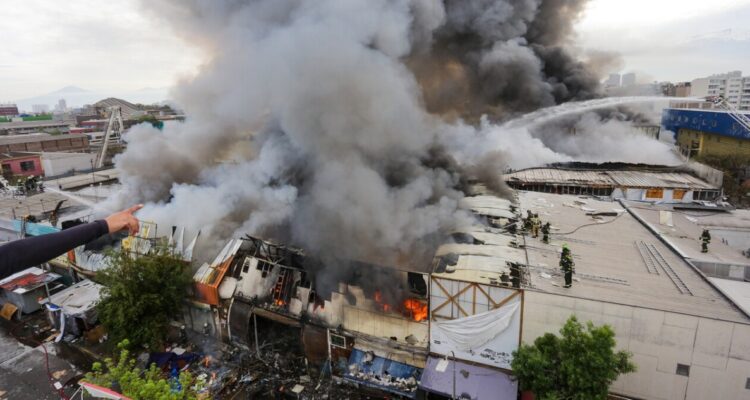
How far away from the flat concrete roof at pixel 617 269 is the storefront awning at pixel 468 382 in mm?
2480

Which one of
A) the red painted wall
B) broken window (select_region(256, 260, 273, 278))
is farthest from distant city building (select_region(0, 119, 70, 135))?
broken window (select_region(256, 260, 273, 278))

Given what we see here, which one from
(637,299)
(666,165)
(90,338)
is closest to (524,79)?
(666,165)

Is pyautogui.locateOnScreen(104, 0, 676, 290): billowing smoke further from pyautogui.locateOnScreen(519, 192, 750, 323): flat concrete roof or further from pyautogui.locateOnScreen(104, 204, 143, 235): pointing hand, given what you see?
pyautogui.locateOnScreen(104, 204, 143, 235): pointing hand

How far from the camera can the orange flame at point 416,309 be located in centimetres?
1076

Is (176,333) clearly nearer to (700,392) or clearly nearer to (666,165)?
(700,392)

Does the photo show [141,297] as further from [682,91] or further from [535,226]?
[682,91]

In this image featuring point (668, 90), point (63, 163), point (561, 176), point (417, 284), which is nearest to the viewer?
point (417, 284)

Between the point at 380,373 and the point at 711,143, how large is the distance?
92.9 feet

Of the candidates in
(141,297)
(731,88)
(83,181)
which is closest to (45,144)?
(83,181)

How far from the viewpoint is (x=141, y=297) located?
12.4m

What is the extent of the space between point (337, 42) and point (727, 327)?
36.6 feet

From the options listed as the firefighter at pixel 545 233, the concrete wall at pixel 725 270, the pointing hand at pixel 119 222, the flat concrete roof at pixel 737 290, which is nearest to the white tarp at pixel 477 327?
the firefighter at pixel 545 233

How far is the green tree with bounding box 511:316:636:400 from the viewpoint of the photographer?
7.50 meters

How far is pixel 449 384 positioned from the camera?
32.8 feet
